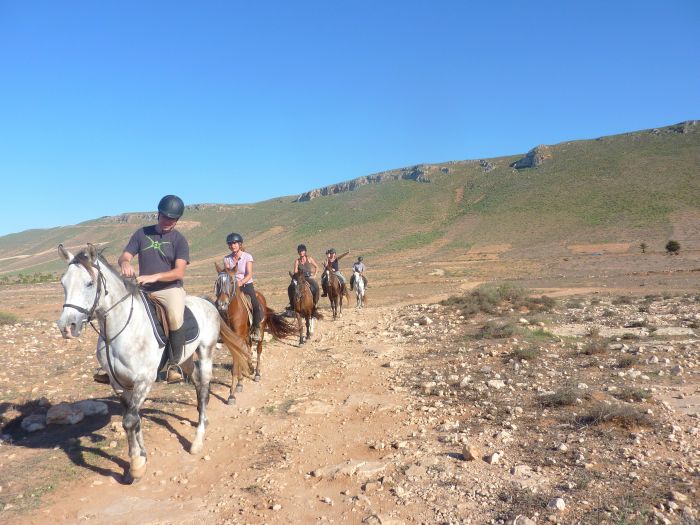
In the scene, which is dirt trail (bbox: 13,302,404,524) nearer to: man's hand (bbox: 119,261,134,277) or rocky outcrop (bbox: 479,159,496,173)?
man's hand (bbox: 119,261,134,277)

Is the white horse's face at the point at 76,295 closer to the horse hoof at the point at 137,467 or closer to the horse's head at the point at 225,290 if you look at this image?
the horse hoof at the point at 137,467

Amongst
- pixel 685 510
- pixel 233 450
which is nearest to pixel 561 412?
pixel 685 510

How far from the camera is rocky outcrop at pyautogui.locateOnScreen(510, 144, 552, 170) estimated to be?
100 m

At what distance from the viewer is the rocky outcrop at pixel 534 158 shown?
100 m

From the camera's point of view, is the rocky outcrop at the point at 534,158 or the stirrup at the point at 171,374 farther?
the rocky outcrop at the point at 534,158

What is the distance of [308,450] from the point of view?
5473 mm

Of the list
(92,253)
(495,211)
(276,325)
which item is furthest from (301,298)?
(495,211)

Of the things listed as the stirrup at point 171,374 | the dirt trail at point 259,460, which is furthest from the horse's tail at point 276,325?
the stirrup at point 171,374

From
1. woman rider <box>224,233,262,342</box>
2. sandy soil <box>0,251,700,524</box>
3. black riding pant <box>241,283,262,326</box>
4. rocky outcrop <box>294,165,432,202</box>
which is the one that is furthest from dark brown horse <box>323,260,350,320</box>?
rocky outcrop <box>294,165,432,202</box>

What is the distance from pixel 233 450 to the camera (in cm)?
562

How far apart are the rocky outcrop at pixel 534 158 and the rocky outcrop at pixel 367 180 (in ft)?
84.7

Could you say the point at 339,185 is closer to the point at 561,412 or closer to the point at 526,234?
the point at 526,234

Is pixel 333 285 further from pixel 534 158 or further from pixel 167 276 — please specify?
pixel 534 158

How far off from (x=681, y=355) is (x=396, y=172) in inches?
5138
